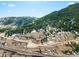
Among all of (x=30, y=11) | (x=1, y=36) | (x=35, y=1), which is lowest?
(x=1, y=36)

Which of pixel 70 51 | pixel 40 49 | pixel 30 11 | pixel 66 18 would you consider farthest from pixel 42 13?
Result: pixel 70 51

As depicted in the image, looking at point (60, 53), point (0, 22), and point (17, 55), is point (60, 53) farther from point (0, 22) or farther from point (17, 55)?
point (0, 22)

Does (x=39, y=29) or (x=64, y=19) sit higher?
(x=64, y=19)

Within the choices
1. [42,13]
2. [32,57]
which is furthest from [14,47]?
[42,13]

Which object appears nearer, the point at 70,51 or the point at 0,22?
the point at 70,51

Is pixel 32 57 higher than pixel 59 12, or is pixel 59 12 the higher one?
pixel 59 12

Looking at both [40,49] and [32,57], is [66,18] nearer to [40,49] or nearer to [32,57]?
[40,49]
